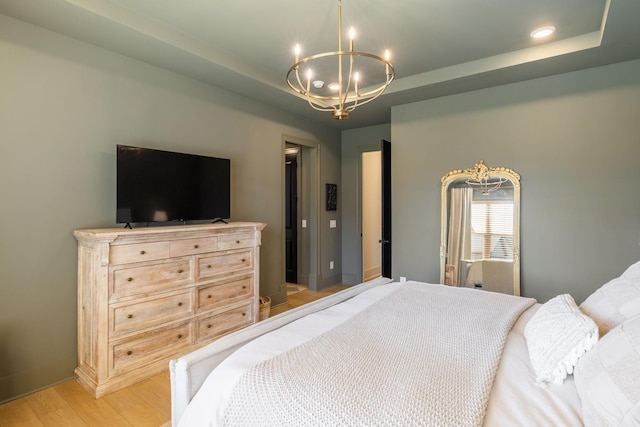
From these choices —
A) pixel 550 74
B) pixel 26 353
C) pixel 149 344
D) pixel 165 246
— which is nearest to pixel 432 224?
pixel 550 74

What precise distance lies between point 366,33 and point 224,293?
8.71ft

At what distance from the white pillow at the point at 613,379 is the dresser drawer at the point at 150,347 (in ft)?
8.81

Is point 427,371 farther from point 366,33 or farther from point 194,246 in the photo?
point 366,33

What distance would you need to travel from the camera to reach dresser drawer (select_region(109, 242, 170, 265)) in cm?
234

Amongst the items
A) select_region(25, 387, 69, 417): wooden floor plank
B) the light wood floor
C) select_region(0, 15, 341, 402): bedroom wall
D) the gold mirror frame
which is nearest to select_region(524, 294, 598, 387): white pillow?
the light wood floor

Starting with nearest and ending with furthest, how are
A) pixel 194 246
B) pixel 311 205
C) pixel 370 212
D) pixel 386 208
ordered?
1. pixel 194 246
2. pixel 386 208
3. pixel 311 205
4. pixel 370 212

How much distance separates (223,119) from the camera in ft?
12.0

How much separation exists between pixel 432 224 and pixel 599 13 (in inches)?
92.6

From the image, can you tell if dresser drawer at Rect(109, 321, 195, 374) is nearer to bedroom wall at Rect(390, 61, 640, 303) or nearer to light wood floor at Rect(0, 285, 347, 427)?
light wood floor at Rect(0, 285, 347, 427)

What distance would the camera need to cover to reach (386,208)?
4.15m

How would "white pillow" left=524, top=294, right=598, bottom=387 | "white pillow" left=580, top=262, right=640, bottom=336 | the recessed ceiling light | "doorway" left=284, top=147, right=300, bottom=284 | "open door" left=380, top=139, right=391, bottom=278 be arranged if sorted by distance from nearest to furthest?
"white pillow" left=524, top=294, right=598, bottom=387 → "white pillow" left=580, top=262, right=640, bottom=336 → the recessed ceiling light → "open door" left=380, top=139, right=391, bottom=278 → "doorway" left=284, top=147, right=300, bottom=284

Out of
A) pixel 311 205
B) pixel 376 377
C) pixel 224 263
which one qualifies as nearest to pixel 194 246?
pixel 224 263

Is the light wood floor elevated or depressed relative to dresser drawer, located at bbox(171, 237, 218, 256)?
depressed

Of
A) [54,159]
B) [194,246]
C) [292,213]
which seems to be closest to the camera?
[54,159]
